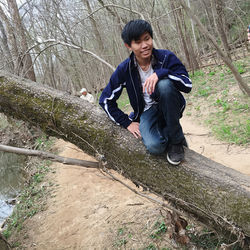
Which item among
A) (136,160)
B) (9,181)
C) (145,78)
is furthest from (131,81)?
(9,181)

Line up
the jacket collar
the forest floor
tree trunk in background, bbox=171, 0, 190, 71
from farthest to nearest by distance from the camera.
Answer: tree trunk in background, bbox=171, 0, 190, 71 → the forest floor → the jacket collar

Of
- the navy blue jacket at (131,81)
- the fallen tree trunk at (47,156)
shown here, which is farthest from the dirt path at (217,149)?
the fallen tree trunk at (47,156)

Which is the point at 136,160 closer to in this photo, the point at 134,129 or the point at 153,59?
the point at 134,129

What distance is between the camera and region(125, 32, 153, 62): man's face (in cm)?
184

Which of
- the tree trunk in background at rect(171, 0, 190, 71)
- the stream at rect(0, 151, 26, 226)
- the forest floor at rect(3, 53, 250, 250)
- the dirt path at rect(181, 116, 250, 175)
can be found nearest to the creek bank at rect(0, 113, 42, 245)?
the stream at rect(0, 151, 26, 226)

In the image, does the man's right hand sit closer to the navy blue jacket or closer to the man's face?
the navy blue jacket

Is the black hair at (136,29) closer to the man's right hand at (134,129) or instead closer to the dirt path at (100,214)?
the man's right hand at (134,129)

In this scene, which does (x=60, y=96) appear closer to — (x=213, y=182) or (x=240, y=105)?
(x=213, y=182)

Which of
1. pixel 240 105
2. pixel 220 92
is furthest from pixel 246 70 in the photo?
pixel 240 105

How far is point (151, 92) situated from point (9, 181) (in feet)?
29.6

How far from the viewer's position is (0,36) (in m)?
12.6

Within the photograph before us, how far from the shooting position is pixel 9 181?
905 centimetres

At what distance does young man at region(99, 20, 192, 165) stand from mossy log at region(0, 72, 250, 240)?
0.13m

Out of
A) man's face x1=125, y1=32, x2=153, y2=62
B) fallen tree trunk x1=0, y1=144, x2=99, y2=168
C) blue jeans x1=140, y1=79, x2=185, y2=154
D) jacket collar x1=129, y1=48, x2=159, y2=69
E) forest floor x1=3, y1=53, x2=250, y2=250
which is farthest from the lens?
forest floor x1=3, y1=53, x2=250, y2=250
